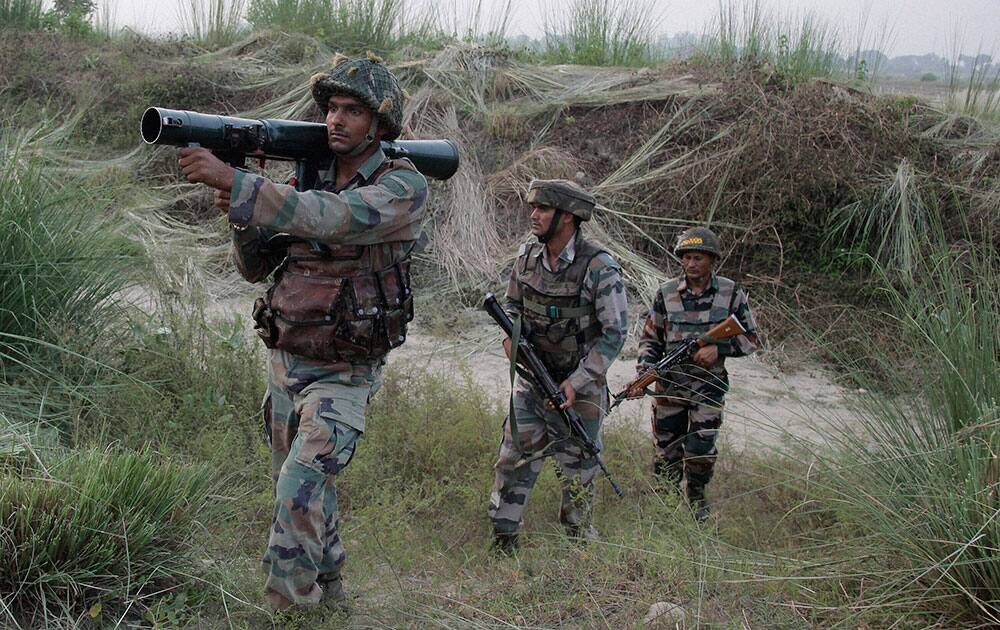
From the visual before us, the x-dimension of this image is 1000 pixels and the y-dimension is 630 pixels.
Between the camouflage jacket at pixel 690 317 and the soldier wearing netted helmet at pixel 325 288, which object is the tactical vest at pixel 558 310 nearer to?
the camouflage jacket at pixel 690 317

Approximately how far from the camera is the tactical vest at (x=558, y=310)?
4.46 meters

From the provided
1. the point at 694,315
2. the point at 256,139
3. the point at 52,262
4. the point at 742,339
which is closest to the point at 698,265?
the point at 694,315

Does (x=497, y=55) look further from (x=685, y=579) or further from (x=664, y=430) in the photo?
(x=685, y=579)

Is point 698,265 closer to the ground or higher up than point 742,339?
higher up

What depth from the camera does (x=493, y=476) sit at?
523 cm

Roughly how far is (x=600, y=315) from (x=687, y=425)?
44.6 inches

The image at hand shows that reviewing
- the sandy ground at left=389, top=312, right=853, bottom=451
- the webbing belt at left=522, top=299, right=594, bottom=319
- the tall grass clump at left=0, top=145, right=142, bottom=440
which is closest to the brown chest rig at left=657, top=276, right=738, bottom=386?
the webbing belt at left=522, top=299, right=594, bottom=319

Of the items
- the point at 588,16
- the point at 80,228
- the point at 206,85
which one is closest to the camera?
the point at 80,228

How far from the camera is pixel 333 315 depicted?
324cm

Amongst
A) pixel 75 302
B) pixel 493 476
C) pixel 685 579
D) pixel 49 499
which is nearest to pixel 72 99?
pixel 75 302

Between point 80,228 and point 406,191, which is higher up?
point 406,191

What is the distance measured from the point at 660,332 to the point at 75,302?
131 inches

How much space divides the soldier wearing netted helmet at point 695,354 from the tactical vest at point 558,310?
2.07 ft

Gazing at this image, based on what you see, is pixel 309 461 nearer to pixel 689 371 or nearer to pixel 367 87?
pixel 367 87
